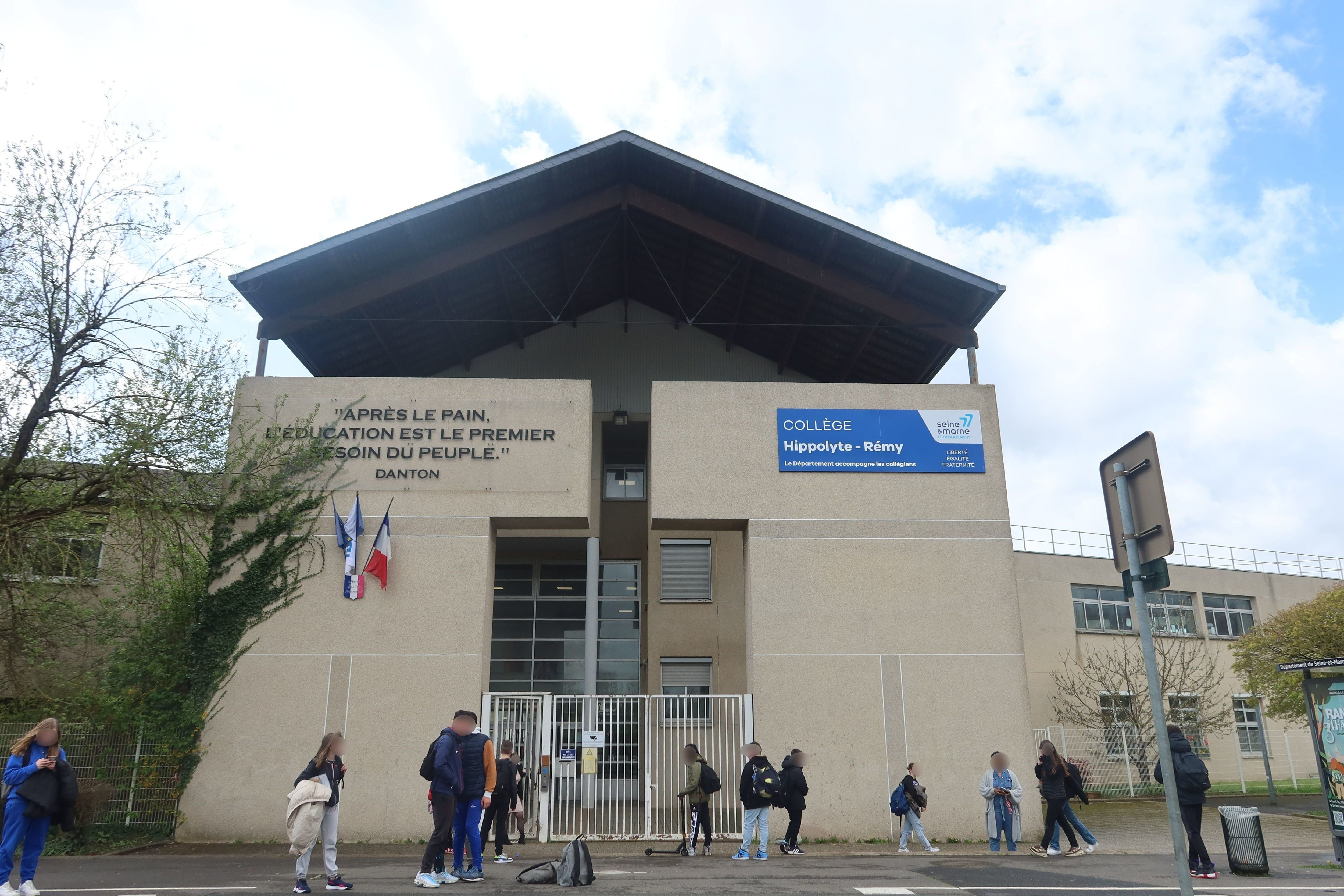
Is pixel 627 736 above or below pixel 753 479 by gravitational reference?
below

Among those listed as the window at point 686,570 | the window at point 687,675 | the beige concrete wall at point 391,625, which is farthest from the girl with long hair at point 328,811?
the window at point 686,570

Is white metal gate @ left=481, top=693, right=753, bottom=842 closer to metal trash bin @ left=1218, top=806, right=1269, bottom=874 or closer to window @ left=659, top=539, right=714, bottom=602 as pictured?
window @ left=659, top=539, right=714, bottom=602

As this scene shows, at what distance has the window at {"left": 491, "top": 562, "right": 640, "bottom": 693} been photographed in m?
21.4

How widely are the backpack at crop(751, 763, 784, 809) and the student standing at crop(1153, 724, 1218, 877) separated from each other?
4.55 meters

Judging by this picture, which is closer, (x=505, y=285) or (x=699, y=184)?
(x=699, y=184)

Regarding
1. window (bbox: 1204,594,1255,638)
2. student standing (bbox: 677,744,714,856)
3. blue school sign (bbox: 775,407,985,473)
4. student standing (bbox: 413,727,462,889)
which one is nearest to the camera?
student standing (bbox: 413,727,462,889)

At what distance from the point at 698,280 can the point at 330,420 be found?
27.6 feet

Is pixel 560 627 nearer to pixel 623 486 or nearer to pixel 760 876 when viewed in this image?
pixel 623 486

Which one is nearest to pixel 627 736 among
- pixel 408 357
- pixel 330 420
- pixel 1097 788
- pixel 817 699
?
pixel 817 699

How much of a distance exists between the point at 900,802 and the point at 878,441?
596 centimetres

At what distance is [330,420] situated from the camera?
15562 millimetres

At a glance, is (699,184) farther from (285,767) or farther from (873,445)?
(285,767)

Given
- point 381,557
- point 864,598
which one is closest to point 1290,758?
point 864,598

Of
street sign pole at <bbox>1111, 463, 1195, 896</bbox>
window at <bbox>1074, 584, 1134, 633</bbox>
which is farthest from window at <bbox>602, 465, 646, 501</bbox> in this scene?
street sign pole at <bbox>1111, 463, 1195, 896</bbox>
